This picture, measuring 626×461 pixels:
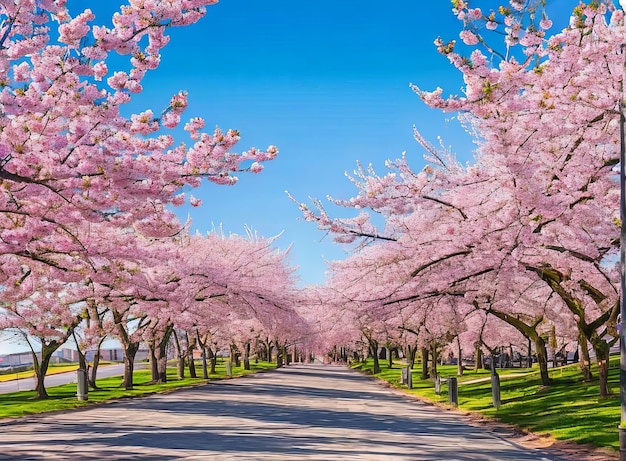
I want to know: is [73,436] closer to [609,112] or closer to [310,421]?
[310,421]

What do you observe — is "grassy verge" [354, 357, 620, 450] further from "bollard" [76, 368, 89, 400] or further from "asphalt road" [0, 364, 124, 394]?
"asphalt road" [0, 364, 124, 394]

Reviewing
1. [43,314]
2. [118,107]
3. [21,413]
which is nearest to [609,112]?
[118,107]

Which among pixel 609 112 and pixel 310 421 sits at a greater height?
pixel 609 112

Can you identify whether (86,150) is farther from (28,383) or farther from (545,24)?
(28,383)

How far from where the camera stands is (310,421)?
22828 mm

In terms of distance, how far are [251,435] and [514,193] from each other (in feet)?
27.3

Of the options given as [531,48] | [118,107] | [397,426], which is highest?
[531,48]

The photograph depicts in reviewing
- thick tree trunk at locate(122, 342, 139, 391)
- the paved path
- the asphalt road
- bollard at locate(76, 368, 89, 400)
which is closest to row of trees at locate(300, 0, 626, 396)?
the paved path

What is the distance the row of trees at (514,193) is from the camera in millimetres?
14055

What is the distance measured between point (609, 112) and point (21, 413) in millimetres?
21793

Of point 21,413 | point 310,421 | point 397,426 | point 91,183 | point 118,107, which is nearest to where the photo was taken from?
point 118,107

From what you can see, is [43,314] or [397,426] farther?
[43,314]

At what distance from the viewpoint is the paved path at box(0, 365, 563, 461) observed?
1436 cm

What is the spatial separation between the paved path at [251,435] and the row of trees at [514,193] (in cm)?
376
